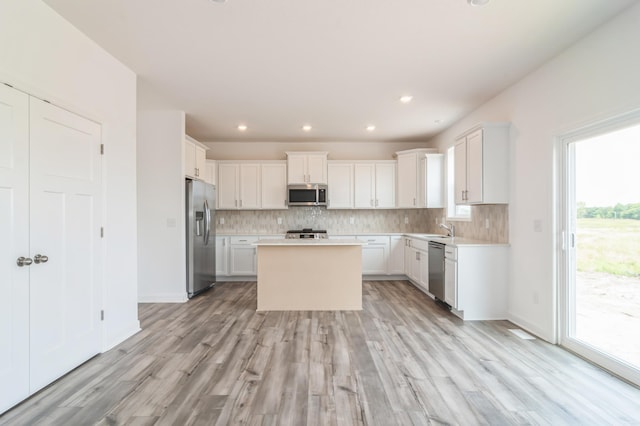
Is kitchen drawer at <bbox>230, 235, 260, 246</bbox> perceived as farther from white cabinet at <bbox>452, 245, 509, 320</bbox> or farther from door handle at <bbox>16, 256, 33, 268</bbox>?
door handle at <bbox>16, 256, 33, 268</bbox>

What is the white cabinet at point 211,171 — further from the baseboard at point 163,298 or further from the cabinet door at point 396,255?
the cabinet door at point 396,255

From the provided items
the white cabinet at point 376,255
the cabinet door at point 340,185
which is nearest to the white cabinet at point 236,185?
the cabinet door at point 340,185

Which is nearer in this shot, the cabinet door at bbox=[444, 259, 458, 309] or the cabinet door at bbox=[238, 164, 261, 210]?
the cabinet door at bbox=[444, 259, 458, 309]

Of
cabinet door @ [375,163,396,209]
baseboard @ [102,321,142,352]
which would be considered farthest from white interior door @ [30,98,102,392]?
cabinet door @ [375,163,396,209]

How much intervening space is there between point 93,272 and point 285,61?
2.66 m

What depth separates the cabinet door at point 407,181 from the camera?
19.8ft

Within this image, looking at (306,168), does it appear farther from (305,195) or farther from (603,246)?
(603,246)

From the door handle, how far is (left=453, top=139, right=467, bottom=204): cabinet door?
4.52 meters

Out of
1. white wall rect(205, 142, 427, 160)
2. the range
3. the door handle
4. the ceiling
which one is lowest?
the range

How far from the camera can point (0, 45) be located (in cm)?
202

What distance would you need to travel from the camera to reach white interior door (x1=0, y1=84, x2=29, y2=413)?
2.01 m

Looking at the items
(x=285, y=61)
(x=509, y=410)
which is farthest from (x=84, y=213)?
(x=509, y=410)

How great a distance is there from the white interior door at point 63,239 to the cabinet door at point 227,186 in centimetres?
330

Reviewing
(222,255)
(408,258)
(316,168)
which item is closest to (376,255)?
(408,258)
